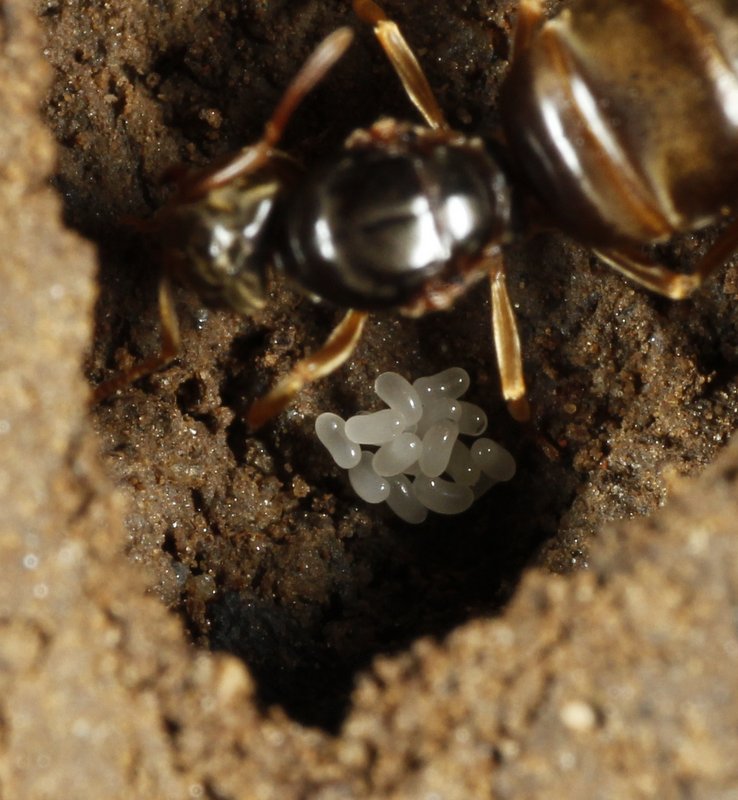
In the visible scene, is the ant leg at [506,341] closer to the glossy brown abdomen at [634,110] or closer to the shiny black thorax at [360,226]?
the shiny black thorax at [360,226]

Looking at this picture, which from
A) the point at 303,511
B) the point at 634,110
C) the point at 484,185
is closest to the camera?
the point at 634,110

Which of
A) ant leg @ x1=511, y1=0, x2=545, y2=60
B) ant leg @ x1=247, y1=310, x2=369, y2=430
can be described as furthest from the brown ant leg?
ant leg @ x1=511, y1=0, x2=545, y2=60

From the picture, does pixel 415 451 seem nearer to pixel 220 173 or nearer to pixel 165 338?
pixel 165 338

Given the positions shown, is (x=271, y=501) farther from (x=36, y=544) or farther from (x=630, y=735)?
(x=630, y=735)

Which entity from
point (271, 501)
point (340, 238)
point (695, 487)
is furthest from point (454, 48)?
point (695, 487)

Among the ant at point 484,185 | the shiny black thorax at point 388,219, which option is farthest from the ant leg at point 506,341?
the shiny black thorax at point 388,219

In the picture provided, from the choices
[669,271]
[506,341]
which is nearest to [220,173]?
[506,341]
